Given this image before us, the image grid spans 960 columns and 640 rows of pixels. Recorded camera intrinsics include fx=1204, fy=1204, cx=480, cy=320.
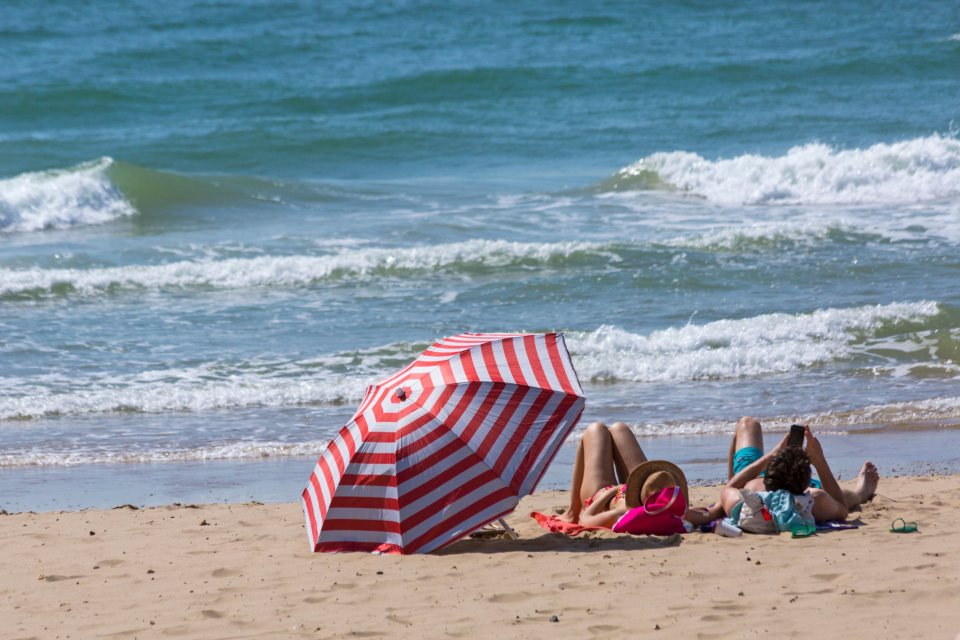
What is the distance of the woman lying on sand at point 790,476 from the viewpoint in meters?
5.81

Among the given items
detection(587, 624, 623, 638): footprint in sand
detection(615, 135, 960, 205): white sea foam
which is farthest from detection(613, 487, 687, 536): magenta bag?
detection(615, 135, 960, 205): white sea foam

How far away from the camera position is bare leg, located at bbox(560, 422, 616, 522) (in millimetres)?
6113

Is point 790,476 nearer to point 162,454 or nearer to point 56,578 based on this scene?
point 56,578

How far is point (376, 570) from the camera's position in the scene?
211 inches

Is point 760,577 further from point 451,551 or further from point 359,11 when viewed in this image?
point 359,11

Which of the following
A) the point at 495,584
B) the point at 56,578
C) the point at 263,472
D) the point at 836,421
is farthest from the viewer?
the point at 836,421

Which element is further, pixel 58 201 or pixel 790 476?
pixel 58 201

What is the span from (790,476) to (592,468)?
3.21 feet

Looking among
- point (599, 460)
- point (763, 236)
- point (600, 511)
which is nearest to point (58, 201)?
point (763, 236)

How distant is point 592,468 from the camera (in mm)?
6117

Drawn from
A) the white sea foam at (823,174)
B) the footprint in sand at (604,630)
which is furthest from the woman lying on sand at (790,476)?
the white sea foam at (823,174)

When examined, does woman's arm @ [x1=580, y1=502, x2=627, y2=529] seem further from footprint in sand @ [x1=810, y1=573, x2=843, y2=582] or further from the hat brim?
footprint in sand @ [x1=810, y1=573, x2=843, y2=582]

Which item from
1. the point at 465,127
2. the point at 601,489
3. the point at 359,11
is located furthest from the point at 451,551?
the point at 359,11

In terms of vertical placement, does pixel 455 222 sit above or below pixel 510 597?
above
